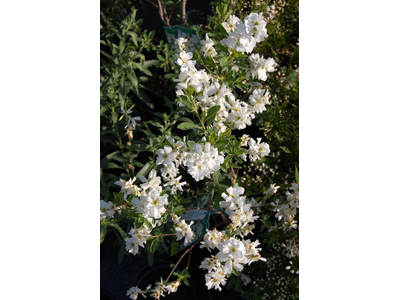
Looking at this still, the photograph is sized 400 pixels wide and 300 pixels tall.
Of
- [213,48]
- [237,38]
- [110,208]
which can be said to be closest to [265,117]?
[213,48]

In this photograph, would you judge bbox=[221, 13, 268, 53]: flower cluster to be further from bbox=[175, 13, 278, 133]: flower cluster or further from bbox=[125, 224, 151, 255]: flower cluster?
bbox=[125, 224, 151, 255]: flower cluster

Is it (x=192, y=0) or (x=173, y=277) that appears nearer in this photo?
(x=173, y=277)

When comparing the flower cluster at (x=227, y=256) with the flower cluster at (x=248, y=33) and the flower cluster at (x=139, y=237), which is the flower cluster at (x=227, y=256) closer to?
the flower cluster at (x=139, y=237)

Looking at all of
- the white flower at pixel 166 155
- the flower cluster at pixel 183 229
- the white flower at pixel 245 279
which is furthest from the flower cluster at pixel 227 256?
the white flower at pixel 245 279

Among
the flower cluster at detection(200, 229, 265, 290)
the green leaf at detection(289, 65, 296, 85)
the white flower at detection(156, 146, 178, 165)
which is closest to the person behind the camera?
the flower cluster at detection(200, 229, 265, 290)

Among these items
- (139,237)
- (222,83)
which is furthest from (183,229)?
(222,83)

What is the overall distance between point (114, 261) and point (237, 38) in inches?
79.2

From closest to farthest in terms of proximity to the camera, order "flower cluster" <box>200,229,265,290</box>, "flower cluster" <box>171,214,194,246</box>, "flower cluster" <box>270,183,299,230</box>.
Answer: "flower cluster" <box>200,229,265,290</box> → "flower cluster" <box>171,214,194,246</box> → "flower cluster" <box>270,183,299,230</box>

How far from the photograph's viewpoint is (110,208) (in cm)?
169

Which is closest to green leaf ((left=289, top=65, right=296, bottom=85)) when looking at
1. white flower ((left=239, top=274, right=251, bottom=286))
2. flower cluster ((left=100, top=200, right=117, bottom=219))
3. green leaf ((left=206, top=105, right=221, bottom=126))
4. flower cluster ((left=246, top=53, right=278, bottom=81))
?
flower cluster ((left=246, top=53, right=278, bottom=81))

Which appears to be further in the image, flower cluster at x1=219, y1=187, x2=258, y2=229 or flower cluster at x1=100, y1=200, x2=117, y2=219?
flower cluster at x1=100, y1=200, x2=117, y2=219

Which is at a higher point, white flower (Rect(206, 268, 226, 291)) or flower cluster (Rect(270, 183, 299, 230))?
flower cluster (Rect(270, 183, 299, 230))
